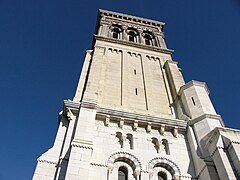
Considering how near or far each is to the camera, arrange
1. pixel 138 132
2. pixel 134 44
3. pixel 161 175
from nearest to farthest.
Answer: pixel 161 175
pixel 138 132
pixel 134 44

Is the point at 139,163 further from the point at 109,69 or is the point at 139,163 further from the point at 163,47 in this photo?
the point at 163,47

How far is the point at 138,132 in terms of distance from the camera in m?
14.0

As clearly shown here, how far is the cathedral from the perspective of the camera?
1092cm

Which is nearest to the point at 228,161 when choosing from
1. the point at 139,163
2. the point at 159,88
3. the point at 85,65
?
the point at 139,163

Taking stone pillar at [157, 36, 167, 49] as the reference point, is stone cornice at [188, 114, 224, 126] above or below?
below

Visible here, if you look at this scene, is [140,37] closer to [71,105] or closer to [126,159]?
[71,105]

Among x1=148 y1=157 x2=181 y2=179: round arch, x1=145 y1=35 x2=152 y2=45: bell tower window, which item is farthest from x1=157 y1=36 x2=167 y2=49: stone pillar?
x1=148 y1=157 x2=181 y2=179: round arch

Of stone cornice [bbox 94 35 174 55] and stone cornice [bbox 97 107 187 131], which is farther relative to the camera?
stone cornice [bbox 94 35 174 55]

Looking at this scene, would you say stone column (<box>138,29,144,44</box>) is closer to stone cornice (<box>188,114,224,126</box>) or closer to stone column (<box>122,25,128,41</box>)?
stone column (<box>122,25,128,41</box>)

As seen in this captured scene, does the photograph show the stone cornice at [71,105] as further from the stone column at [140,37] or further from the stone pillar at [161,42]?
the stone pillar at [161,42]

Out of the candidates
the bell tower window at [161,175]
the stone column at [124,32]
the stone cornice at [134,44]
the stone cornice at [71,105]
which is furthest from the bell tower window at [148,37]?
the bell tower window at [161,175]

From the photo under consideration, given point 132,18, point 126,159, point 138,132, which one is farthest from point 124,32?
point 126,159

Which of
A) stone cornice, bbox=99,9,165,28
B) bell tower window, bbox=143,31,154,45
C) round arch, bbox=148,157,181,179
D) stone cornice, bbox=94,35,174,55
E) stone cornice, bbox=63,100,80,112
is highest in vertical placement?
stone cornice, bbox=99,9,165,28

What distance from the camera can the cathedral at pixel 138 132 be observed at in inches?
430
